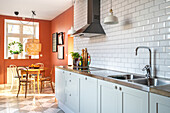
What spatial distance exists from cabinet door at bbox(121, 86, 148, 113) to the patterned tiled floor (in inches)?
88.5

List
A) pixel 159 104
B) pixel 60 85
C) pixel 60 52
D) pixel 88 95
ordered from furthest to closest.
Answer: pixel 60 52, pixel 60 85, pixel 88 95, pixel 159 104

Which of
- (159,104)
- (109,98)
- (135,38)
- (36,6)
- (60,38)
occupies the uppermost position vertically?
(36,6)

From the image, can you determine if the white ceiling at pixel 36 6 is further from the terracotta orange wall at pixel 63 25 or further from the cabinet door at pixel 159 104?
the cabinet door at pixel 159 104

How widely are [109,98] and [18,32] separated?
661 centimetres

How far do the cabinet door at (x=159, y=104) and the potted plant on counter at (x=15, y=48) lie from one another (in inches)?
262

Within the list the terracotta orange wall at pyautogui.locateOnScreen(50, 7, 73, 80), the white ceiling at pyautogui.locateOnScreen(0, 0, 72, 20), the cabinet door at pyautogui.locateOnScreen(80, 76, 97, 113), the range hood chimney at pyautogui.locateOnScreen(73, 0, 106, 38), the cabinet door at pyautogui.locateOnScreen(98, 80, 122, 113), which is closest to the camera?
the cabinet door at pyautogui.locateOnScreen(98, 80, 122, 113)

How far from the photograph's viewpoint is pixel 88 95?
8.15ft

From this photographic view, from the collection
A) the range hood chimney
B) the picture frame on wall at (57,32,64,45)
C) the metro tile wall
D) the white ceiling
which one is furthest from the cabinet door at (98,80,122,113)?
the picture frame on wall at (57,32,64,45)

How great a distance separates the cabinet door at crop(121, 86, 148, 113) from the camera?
1.47 m

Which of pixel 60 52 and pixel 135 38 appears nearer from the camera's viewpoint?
pixel 135 38

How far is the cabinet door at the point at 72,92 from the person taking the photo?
2.87m

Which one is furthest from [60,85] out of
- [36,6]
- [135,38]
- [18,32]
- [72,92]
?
[18,32]

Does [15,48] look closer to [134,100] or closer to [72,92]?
[72,92]

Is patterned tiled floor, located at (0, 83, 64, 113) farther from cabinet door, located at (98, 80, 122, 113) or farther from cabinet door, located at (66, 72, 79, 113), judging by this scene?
cabinet door, located at (98, 80, 122, 113)
